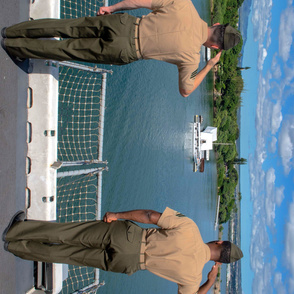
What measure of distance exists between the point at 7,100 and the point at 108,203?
238 inches

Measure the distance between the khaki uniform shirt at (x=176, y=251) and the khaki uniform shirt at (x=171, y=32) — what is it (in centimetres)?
148

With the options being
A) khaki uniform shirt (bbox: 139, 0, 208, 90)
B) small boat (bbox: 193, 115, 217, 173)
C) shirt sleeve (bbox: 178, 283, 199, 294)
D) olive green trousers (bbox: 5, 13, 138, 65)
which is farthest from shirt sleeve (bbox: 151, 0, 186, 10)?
small boat (bbox: 193, 115, 217, 173)

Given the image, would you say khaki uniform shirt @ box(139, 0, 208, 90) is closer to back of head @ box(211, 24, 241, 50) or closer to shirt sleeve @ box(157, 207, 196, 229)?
back of head @ box(211, 24, 241, 50)

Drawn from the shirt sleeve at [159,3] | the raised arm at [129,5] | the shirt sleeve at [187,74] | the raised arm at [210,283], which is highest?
the raised arm at [129,5]

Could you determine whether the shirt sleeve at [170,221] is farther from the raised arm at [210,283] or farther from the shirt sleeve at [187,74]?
the shirt sleeve at [187,74]

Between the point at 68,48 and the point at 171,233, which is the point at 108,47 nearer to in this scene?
the point at 68,48

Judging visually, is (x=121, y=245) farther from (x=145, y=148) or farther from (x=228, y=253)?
(x=145, y=148)

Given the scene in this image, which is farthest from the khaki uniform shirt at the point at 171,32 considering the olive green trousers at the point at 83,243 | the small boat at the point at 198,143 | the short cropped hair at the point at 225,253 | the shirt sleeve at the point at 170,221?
the small boat at the point at 198,143

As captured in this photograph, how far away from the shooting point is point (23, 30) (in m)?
2.74

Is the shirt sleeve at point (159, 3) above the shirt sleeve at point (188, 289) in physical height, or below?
above

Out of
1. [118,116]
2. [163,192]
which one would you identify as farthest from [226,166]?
[118,116]

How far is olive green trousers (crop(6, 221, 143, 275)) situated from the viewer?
2674 millimetres

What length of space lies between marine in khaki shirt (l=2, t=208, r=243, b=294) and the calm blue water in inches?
219

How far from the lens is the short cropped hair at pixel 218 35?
2.76m
